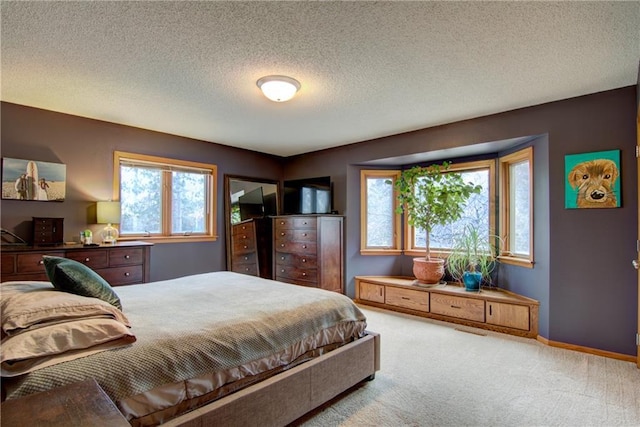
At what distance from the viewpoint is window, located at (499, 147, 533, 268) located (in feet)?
11.9

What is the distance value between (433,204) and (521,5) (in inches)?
106

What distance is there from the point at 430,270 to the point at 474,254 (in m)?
0.57

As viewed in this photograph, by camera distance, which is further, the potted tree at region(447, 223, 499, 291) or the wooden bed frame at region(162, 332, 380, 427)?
the potted tree at region(447, 223, 499, 291)

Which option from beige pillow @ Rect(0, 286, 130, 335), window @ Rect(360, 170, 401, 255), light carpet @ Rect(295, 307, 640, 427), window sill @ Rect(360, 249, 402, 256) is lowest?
light carpet @ Rect(295, 307, 640, 427)

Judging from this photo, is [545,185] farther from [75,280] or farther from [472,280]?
[75,280]

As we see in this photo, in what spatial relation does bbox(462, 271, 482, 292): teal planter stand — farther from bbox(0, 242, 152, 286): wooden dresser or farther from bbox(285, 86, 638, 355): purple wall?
bbox(0, 242, 152, 286): wooden dresser

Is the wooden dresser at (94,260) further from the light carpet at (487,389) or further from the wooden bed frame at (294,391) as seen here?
the light carpet at (487,389)

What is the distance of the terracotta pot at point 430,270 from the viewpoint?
4.23 meters

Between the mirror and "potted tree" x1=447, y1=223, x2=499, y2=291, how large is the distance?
2.91 m

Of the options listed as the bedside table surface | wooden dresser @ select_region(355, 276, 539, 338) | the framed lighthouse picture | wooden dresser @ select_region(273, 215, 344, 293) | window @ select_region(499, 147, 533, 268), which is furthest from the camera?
wooden dresser @ select_region(273, 215, 344, 293)

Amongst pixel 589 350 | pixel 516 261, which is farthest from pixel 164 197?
pixel 589 350

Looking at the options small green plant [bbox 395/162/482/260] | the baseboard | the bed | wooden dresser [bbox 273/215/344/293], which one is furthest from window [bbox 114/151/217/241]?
the baseboard

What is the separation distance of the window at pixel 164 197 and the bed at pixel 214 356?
6.08 ft

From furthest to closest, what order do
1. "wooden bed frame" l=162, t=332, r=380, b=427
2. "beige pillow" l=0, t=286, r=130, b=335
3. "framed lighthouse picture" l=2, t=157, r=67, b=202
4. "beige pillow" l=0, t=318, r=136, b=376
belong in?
"framed lighthouse picture" l=2, t=157, r=67, b=202, "wooden bed frame" l=162, t=332, r=380, b=427, "beige pillow" l=0, t=286, r=130, b=335, "beige pillow" l=0, t=318, r=136, b=376
